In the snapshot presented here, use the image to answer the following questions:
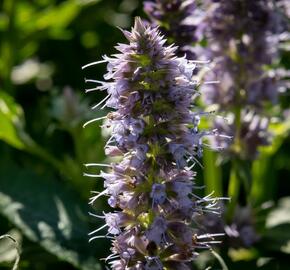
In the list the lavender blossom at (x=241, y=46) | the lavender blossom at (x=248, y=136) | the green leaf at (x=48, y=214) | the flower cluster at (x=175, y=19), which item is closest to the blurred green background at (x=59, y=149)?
the green leaf at (x=48, y=214)

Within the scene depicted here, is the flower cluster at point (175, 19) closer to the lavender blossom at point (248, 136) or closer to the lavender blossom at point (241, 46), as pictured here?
the lavender blossom at point (241, 46)

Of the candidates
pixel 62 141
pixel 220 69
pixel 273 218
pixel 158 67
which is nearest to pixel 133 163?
pixel 158 67

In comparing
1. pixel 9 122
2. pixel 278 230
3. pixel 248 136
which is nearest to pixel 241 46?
pixel 248 136

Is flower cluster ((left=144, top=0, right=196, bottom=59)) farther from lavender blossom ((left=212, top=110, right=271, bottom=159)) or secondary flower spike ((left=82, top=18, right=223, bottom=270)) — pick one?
secondary flower spike ((left=82, top=18, right=223, bottom=270))

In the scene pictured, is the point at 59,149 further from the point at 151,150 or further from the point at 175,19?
the point at 151,150

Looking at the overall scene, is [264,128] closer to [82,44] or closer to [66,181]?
[66,181]
